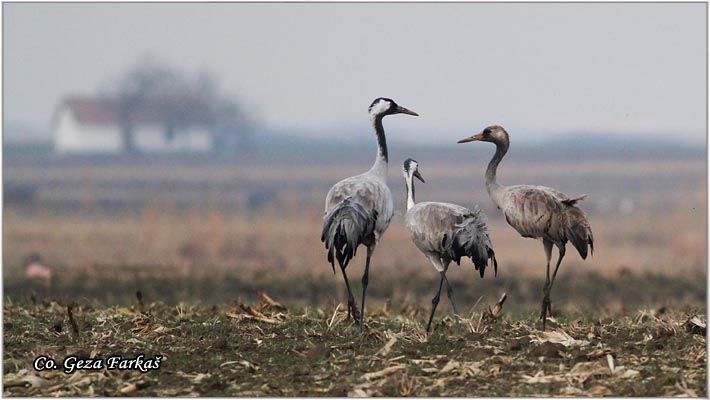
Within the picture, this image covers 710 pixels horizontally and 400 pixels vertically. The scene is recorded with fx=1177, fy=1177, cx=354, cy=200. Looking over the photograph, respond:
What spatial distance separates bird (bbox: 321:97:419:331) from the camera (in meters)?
9.36

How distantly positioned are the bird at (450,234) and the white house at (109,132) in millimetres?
55791

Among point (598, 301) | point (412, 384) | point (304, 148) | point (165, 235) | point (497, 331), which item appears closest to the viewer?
point (412, 384)

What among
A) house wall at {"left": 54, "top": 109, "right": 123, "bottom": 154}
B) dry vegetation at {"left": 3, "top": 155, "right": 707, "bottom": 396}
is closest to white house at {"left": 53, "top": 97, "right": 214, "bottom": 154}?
house wall at {"left": 54, "top": 109, "right": 123, "bottom": 154}

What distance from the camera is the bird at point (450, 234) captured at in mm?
9023

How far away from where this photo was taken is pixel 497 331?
9.02 meters

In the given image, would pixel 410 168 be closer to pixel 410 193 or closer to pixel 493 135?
pixel 410 193

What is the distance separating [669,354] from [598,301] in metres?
8.12

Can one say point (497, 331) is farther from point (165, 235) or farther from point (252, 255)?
point (165, 235)

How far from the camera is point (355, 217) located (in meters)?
9.41

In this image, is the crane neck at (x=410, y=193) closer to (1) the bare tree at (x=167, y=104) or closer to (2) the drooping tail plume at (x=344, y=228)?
(2) the drooping tail plume at (x=344, y=228)

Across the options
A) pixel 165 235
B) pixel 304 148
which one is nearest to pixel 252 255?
pixel 165 235

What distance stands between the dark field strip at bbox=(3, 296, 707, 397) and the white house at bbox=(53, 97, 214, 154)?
55503 mm

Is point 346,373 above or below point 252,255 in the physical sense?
above

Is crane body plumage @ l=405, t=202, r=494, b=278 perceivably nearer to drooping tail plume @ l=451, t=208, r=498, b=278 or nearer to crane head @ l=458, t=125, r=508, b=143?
drooping tail plume @ l=451, t=208, r=498, b=278
